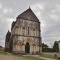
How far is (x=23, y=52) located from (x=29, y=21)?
9555 millimetres

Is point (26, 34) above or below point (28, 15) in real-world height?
below

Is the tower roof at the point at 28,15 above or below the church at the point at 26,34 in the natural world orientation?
above

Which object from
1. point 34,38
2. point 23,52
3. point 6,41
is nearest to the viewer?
point 23,52

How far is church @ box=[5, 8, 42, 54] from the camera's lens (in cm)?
3937

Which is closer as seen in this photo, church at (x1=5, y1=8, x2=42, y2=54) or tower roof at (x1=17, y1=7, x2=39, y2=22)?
church at (x1=5, y1=8, x2=42, y2=54)

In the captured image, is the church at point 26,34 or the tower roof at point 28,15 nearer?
the church at point 26,34

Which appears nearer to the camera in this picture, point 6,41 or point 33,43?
point 33,43

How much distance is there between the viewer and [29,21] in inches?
1660

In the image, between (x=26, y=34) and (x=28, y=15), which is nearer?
(x=26, y=34)

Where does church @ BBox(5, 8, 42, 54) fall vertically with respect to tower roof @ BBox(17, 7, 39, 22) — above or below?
below

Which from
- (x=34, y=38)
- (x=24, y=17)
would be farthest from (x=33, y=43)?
(x=24, y=17)

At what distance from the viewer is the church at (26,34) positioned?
3937 centimetres

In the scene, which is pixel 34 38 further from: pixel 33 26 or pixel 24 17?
pixel 24 17

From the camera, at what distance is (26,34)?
1608 inches
